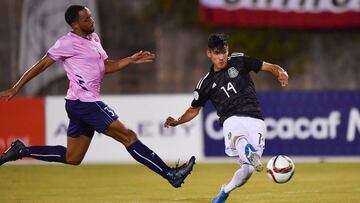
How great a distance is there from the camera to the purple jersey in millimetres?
10570

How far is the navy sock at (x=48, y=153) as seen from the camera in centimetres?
1099

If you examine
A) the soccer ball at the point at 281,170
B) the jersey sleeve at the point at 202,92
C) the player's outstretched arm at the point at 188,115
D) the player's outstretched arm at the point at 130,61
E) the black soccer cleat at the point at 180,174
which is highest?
the player's outstretched arm at the point at 130,61

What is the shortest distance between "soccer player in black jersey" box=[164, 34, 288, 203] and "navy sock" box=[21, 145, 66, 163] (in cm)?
192

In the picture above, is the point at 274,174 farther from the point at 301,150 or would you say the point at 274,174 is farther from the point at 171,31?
the point at 171,31

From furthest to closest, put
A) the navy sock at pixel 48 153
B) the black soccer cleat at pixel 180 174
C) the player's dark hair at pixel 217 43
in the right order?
the navy sock at pixel 48 153, the black soccer cleat at pixel 180 174, the player's dark hair at pixel 217 43

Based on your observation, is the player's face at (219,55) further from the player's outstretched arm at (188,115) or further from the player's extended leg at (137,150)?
the player's extended leg at (137,150)

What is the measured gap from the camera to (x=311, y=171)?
15.3 m

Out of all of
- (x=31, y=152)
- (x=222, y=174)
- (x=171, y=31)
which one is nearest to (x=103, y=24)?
(x=171, y=31)

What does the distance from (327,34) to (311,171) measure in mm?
8277

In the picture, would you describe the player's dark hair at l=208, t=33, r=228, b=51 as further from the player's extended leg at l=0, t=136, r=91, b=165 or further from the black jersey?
the player's extended leg at l=0, t=136, r=91, b=165

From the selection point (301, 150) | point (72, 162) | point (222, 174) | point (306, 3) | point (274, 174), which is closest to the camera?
point (274, 174)

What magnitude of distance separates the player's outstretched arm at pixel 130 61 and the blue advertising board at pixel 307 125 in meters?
7.34

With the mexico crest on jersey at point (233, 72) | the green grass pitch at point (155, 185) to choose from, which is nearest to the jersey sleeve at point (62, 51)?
the green grass pitch at point (155, 185)

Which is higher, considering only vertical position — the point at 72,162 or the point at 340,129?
the point at 72,162
